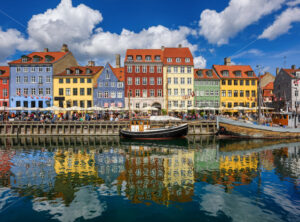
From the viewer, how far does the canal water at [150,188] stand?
980cm

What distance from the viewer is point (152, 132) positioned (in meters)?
33.2

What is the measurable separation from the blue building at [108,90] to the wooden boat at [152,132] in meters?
20.2

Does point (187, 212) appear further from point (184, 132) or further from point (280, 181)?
point (184, 132)

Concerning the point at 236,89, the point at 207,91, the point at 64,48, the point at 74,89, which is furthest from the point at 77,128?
the point at 236,89

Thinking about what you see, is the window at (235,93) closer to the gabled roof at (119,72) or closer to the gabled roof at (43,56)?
the gabled roof at (119,72)

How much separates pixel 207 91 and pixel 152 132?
28.9 meters

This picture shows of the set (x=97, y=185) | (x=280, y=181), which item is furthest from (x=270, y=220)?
(x=97, y=185)

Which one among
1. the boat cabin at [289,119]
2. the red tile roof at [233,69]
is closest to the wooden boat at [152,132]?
the boat cabin at [289,119]

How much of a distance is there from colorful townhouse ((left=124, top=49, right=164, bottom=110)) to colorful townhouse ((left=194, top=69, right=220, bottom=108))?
32.8ft

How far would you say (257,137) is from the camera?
33969 millimetres

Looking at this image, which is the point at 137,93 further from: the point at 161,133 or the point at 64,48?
the point at 64,48

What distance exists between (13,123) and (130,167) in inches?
1250

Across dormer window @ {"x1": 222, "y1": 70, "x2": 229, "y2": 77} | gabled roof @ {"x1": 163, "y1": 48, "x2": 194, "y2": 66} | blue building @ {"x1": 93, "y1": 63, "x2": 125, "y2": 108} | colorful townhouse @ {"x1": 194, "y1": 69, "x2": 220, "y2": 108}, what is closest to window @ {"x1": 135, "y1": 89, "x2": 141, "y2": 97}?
blue building @ {"x1": 93, "y1": 63, "x2": 125, "y2": 108}

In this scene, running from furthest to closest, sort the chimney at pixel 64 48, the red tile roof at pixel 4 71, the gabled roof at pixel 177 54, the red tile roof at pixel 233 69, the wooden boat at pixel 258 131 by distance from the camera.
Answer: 1. the chimney at pixel 64 48
2. the red tile roof at pixel 233 69
3. the gabled roof at pixel 177 54
4. the red tile roof at pixel 4 71
5. the wooden boat at pixel 258 131
